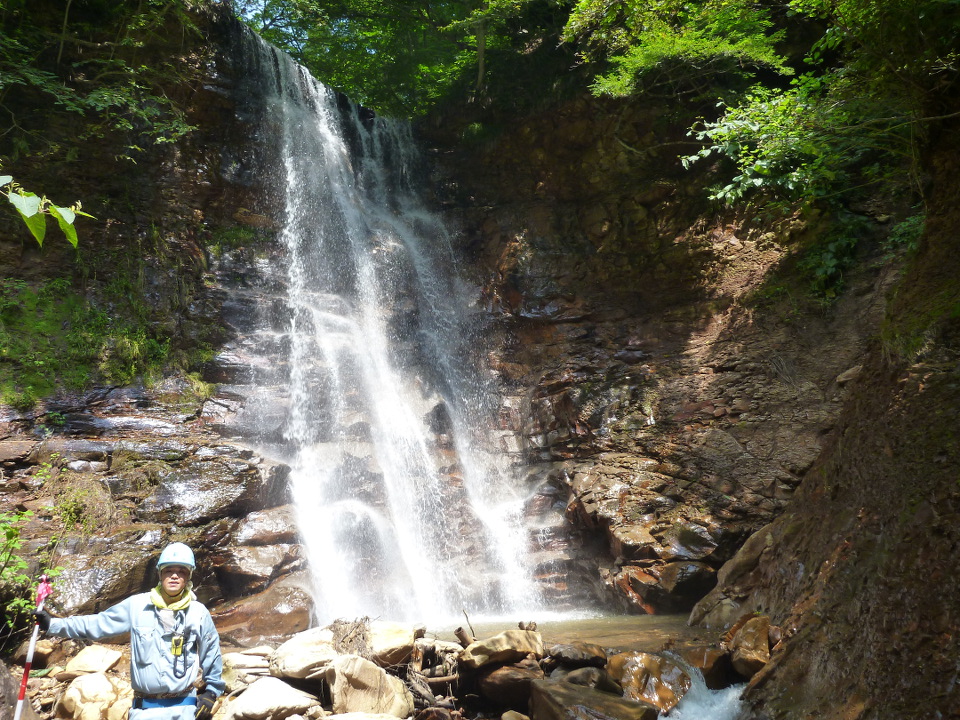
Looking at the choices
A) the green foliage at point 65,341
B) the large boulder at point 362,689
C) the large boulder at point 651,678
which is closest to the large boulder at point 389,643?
the large boulder at point 362,689

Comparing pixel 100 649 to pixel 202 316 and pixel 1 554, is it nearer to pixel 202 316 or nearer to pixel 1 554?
pixel 1 554

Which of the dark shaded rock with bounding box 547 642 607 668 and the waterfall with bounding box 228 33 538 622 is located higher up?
the waterfall with bounding box 228 33 538 622

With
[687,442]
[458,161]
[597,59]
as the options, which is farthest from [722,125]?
[458,161]

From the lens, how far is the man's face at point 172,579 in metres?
3.27

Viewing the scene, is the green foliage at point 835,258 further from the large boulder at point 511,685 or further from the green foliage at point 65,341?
the green foliage at point 65,341

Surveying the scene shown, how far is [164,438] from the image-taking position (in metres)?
8.55

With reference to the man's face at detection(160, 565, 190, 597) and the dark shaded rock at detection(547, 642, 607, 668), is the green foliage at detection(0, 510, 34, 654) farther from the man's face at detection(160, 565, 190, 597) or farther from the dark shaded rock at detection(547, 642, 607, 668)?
the dark shaded rock at detection(547, 642, 607, 668)

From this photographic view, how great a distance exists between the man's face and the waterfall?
465cm

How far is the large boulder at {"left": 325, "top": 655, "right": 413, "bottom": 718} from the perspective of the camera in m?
4.42

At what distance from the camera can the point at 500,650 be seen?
5012mm

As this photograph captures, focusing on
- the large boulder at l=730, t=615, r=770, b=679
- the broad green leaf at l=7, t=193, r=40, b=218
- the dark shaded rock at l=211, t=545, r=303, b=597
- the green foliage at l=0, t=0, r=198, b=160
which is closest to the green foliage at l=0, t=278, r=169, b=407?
the green foliage at l=0, t=0, r=198, b=160

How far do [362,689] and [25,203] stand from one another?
4.22 metres

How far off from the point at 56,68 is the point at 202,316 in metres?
5.21

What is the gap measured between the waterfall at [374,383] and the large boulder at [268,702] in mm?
3277
